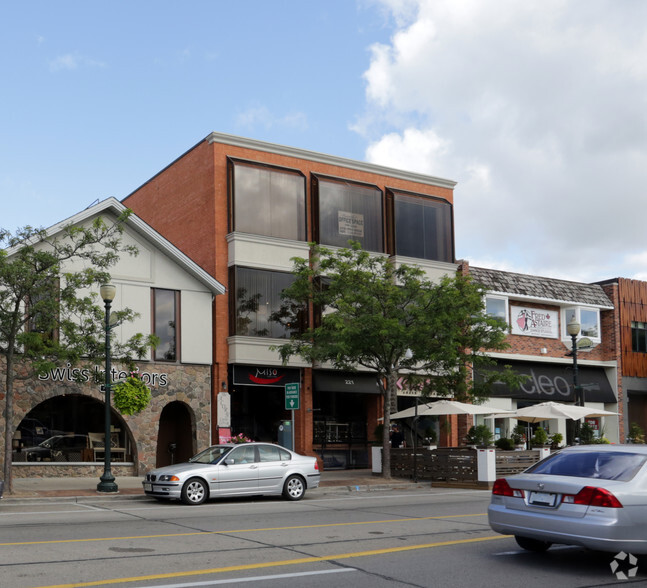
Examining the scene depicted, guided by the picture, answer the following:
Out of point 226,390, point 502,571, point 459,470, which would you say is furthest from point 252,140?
point 502,571

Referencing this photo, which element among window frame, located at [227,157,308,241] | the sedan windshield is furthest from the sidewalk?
window frame, located at [227,157,308,241]

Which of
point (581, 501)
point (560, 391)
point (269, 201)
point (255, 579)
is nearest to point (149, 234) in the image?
point (269, 201)

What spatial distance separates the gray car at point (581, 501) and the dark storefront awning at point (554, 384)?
85.3 feet

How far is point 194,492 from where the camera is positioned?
719 inches

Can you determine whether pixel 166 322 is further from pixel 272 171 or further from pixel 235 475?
pixel 235 475

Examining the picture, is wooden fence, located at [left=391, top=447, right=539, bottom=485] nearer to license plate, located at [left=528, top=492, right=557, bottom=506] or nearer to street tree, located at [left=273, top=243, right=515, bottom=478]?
street tree, located at [left=273, top=243, right=515, bottom=478]

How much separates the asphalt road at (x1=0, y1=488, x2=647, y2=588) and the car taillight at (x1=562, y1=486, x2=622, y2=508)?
0.79 meters

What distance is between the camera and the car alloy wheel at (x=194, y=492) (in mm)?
18125

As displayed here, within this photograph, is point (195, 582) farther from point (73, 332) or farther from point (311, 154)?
point (311, 154)

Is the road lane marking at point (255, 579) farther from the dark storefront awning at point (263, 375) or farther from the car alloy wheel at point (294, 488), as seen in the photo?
the dark storefront awning at point (263, 375)

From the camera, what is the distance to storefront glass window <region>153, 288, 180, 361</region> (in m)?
26.9

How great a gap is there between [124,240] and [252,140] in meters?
6.55

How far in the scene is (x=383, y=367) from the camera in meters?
25.8

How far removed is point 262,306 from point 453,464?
880cm
